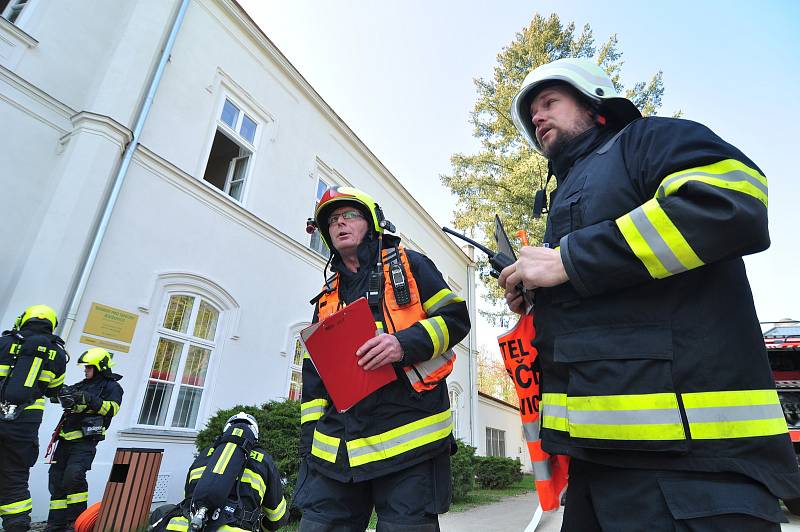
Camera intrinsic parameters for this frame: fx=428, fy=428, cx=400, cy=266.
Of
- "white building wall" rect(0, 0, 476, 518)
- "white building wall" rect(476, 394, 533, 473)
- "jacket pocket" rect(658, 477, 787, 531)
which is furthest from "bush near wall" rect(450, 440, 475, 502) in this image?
"white building wall" rect(476, 394, 533, 473)

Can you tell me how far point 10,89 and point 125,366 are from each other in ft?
15.1

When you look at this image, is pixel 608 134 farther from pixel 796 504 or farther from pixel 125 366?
pixel 125 366

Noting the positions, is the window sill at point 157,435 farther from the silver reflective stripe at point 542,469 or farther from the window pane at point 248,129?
the silver reflective stripe at point 542,469

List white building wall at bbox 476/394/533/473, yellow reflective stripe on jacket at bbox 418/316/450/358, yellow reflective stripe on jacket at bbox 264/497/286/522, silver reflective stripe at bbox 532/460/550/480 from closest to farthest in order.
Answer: silver reflective stripe at bbox 532/460/550/480 < yellow reflective stripe on jacket at bbox 418/316/450/358 < yellow reflective stripe on jacket at bbox 264/497/286/522 < white building wall at bbox 476/394/533/473

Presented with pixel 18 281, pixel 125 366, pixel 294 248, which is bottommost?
pixel 125 366

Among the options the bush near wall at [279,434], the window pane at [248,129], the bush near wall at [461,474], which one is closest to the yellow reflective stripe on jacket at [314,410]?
the bush near wall at [279,434]

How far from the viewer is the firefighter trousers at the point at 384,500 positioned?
1.82 m

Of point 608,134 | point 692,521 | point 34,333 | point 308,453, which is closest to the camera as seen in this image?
point 692,521

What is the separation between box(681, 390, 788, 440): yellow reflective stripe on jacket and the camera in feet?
3.43

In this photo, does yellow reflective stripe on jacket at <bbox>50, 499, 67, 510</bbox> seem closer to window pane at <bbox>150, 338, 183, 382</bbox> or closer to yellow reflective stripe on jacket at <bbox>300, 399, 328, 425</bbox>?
window pane at <bbox>150, 338, 183, 382</bbox>

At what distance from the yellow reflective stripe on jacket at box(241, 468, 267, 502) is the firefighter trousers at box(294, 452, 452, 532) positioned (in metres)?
1.22

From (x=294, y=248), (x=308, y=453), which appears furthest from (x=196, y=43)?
(x=308, y=453)

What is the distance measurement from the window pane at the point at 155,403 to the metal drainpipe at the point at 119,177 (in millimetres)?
1652

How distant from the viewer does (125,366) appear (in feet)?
22.0
